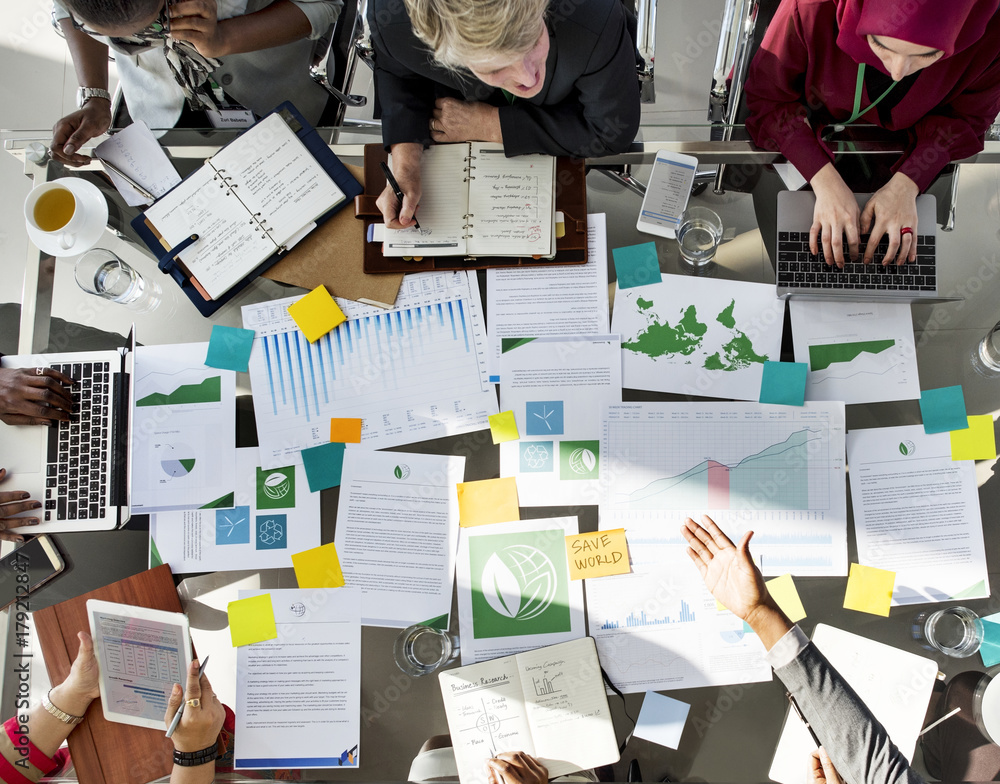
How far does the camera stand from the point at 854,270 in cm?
129

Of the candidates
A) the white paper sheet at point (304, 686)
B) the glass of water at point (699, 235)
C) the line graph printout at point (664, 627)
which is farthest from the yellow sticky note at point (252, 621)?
the glass of water at point (699, 235)

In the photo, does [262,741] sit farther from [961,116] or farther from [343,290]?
[961,116]

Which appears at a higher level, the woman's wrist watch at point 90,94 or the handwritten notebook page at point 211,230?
the woman's wrist watch at point 90,94

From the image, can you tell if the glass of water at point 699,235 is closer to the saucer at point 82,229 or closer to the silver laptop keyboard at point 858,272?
the silver laptop keyboard at point 858,272

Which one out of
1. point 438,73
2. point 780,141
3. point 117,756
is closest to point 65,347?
point 117,756

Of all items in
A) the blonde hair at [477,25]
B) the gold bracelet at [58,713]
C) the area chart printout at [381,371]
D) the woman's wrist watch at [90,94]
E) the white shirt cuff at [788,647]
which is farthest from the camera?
the woman's wrist watch at [90,94]

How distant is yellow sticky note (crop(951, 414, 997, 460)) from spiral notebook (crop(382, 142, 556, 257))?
87cm

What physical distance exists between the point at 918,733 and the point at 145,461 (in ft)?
5.12

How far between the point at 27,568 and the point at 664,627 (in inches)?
49.8

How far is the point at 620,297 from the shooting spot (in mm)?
1347

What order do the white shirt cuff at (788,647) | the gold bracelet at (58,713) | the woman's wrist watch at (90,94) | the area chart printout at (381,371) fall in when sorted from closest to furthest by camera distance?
the white shirt cuff at (788,647)
the gold bracelet at (58,713)
the area chart printout at (381,371)
the woman's wrist watch at (90,94)

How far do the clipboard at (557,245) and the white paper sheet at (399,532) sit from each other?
39 centimetres

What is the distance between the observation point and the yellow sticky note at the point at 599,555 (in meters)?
1.27

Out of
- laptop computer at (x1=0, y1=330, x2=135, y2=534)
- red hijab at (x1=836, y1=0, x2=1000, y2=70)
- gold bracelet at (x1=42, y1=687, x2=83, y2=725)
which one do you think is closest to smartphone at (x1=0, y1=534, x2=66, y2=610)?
laptop computer at (x1=0, y1=330, x2=135, y2=534)
